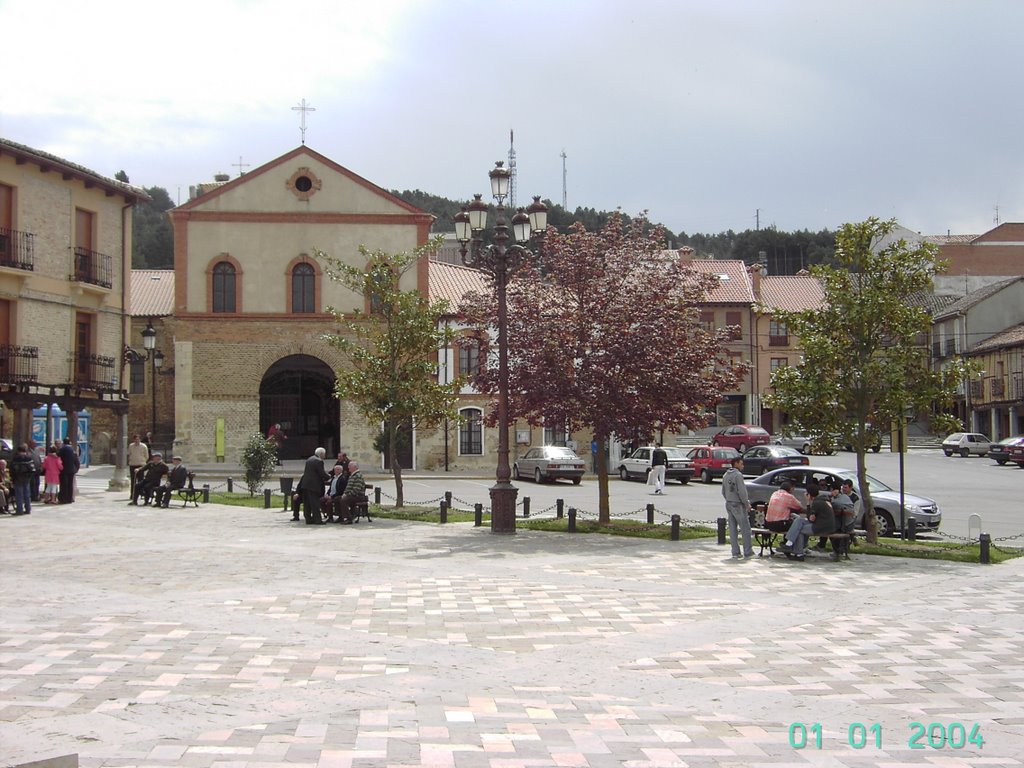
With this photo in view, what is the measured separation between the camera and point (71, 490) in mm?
25016

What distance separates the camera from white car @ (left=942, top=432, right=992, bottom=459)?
5247 cm

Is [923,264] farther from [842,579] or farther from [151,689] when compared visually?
[151,689]

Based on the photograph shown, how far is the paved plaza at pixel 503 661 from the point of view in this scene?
593cm

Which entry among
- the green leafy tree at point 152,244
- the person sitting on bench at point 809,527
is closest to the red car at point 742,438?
the person sitting on bench at point 809,527

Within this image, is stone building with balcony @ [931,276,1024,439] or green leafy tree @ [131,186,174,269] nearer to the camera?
stone building with balcony @ [931,276,1024,439]

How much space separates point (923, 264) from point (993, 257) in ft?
208

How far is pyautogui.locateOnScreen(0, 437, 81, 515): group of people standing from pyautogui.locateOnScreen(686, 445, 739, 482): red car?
849 inches

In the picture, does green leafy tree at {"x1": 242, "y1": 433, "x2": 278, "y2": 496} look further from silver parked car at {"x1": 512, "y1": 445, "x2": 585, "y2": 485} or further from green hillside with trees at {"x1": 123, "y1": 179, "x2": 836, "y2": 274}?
green hillside with trees at {"x1": 123, "y1": 179, "x2": 836, "y2": 274}

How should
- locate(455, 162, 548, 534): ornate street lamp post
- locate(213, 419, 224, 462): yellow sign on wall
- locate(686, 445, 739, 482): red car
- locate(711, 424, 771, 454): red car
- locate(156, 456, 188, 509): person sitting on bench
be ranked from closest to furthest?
locate(455, 162, 548, 534): ornate street lamp post → locate(156, 456, 188, 509): person sitting on bench → locate(686, 445, 739, 482): red car → locate(213, 419, 224, 462): yellow sign on wall → locate(711, 424, 771, 454): red car

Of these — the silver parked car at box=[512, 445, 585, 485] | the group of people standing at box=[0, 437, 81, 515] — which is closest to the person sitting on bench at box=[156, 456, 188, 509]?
the group of people standing at box=[0, 437, 81, 515]

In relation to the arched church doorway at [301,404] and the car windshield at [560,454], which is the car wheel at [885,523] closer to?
the car windshield at [560,454]

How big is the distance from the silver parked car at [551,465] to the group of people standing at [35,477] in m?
16.7

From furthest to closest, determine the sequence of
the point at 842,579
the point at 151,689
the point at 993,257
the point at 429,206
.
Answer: the point at 429,206 < the point at 993,257 < the point at 842,579 < the point at 151,689

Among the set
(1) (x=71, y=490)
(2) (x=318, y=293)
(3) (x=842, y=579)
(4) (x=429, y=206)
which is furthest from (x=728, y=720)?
(4) (x=429, y=206)
